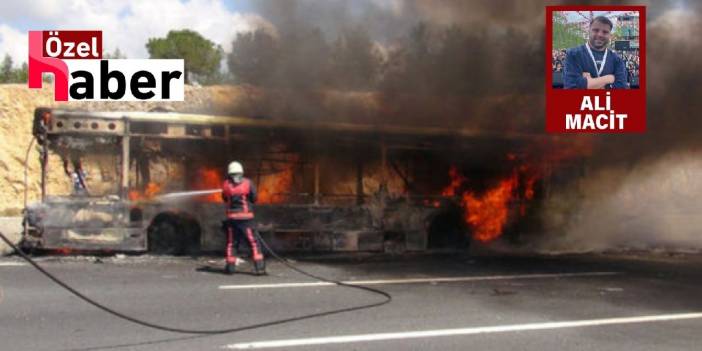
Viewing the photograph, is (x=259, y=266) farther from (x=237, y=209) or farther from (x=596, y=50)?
(x=596, y=50)

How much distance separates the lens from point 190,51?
38719 millimetres

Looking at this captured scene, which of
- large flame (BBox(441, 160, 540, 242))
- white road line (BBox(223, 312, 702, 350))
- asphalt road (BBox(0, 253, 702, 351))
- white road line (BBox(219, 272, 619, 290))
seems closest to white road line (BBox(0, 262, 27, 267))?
asphalt road (BBox(0, 253, 702, 351))

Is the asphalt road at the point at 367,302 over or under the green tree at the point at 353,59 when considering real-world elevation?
under

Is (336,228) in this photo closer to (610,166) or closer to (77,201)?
(77,201)

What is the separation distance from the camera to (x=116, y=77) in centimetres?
2127

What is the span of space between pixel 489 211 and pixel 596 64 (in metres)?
3.25

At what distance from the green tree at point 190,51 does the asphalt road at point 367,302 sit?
28.7m

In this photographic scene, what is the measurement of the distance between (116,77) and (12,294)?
47.8ft

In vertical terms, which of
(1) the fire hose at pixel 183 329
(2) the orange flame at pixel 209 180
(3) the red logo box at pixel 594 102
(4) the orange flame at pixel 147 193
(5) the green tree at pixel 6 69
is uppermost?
(5) the green tree at pixel 6 69

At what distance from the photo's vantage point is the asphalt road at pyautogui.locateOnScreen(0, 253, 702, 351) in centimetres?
577

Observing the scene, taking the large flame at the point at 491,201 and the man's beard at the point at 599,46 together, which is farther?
the large flame at the point at 491,201

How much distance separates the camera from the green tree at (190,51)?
38.3 metres

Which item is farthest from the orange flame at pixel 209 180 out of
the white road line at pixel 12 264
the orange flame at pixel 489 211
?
the orange flame at pixel 489 211

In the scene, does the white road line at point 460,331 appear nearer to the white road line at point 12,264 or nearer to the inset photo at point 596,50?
the white road line at point 12,264
